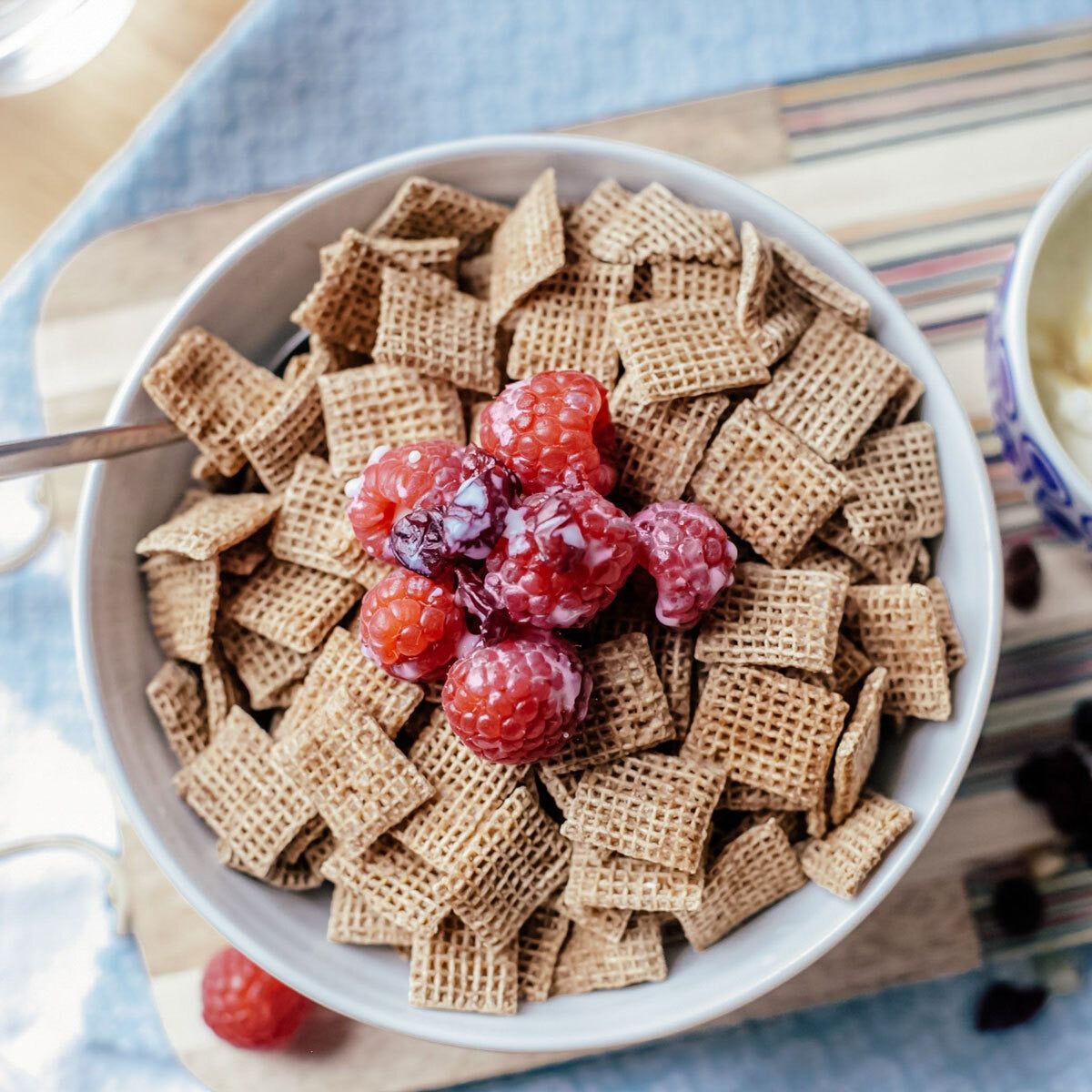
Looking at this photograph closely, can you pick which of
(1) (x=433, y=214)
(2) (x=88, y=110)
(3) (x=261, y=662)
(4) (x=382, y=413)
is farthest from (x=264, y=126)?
(3) (x=261, y=662)

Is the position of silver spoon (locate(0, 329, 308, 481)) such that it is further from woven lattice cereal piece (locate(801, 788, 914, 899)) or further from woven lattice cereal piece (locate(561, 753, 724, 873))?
woven lattice cereal piece (locate(801, 788, 914, 899))

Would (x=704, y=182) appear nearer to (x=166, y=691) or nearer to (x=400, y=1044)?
(x=166, y=691)

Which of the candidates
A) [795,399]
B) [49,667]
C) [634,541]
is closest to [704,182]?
[795,399]

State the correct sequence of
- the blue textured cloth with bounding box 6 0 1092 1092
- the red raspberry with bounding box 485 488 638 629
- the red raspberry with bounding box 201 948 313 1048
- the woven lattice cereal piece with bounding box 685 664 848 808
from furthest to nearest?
the blue textured cloth with bounding box 6 0 1092 1092 < the red raspberry with bounding box 201 948 313 1048 < the woven lattice cereal piece with bounding box 685 664 848 808 < the red raspberry with bounding box 485 488 638 629

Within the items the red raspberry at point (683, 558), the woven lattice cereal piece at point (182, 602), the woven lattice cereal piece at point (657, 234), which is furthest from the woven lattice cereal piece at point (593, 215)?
the woven lattice cereal piece at point (182, 602)

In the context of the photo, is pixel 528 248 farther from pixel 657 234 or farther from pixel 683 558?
pixel 683 558

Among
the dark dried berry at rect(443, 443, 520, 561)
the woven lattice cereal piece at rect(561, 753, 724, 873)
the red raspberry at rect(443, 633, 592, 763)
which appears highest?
the dark dried berry at rect(443, 443, 520, 561)

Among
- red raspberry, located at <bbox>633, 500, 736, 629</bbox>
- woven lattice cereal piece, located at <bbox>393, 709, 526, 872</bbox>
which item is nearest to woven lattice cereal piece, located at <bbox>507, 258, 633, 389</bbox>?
red raspberry, located at <bbox>633, 500, 736, 629</bbox>
